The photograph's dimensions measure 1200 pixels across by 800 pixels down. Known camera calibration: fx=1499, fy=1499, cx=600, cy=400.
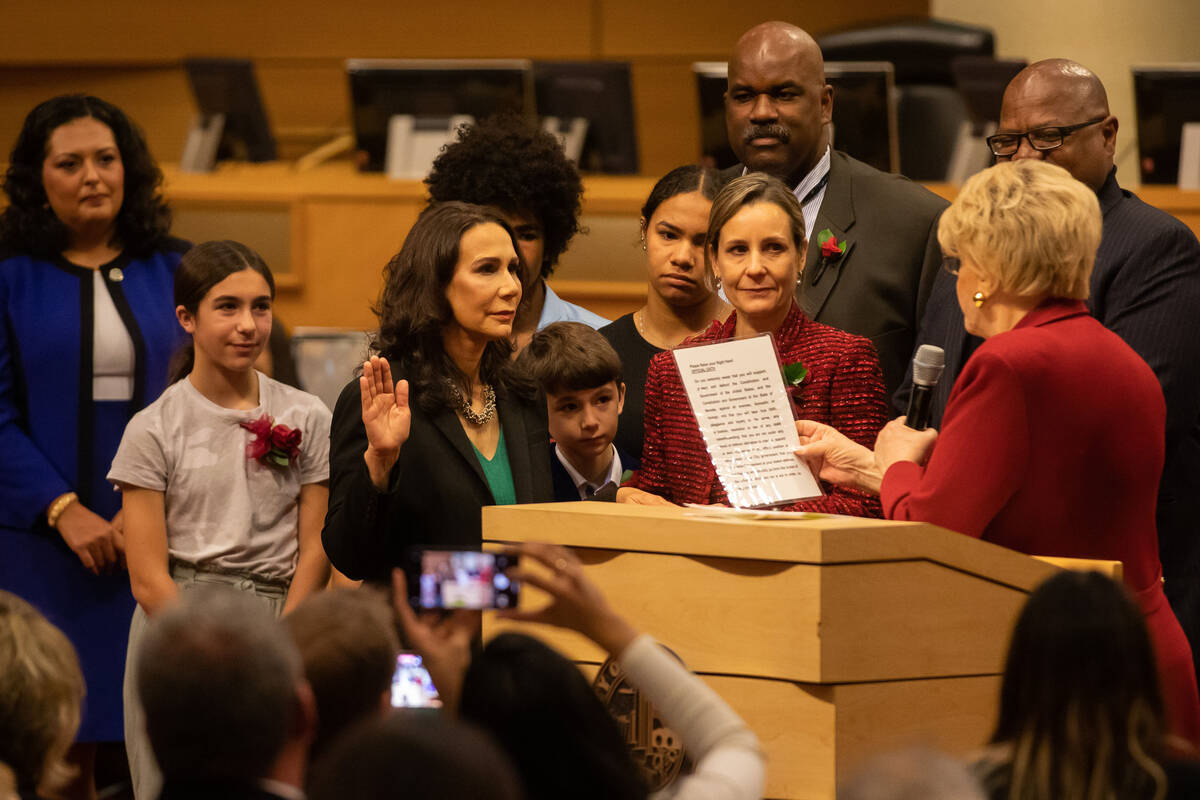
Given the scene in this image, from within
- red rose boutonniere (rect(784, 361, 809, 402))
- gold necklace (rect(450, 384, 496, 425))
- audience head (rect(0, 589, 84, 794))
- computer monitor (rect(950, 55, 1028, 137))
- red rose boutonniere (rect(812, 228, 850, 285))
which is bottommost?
audience head (rect(0, 589, 84, 794))

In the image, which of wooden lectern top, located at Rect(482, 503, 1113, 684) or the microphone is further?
the microphone

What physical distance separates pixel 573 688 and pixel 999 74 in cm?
474

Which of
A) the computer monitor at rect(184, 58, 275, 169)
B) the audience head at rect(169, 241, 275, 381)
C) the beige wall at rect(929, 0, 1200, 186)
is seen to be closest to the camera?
the audience head at rect(169, 241, 275, 381)

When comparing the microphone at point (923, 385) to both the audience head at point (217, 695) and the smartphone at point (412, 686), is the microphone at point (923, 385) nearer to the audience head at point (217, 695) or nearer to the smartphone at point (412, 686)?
the smartphone at point (412, 686)

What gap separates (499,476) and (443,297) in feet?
1.14

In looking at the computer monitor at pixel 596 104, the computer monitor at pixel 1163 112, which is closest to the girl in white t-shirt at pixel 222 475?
the computer monitor at pixel 596 104

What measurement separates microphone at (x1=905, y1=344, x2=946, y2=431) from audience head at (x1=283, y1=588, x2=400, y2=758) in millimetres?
938

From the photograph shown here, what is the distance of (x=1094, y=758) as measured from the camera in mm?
1476

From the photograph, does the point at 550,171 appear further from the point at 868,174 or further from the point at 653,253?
the point at 868,174

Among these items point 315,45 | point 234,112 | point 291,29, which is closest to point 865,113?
point 234,112

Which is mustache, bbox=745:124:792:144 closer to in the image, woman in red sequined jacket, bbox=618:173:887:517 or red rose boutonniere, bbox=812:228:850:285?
red rose boutonniere, bbox=812:228:850:285

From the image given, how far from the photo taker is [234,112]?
24.0ft

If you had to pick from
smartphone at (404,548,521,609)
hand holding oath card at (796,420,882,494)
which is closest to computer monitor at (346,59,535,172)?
hand holding oath card at (796,420,882,494)

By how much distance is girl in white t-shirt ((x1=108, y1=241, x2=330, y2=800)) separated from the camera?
9.98 ft
